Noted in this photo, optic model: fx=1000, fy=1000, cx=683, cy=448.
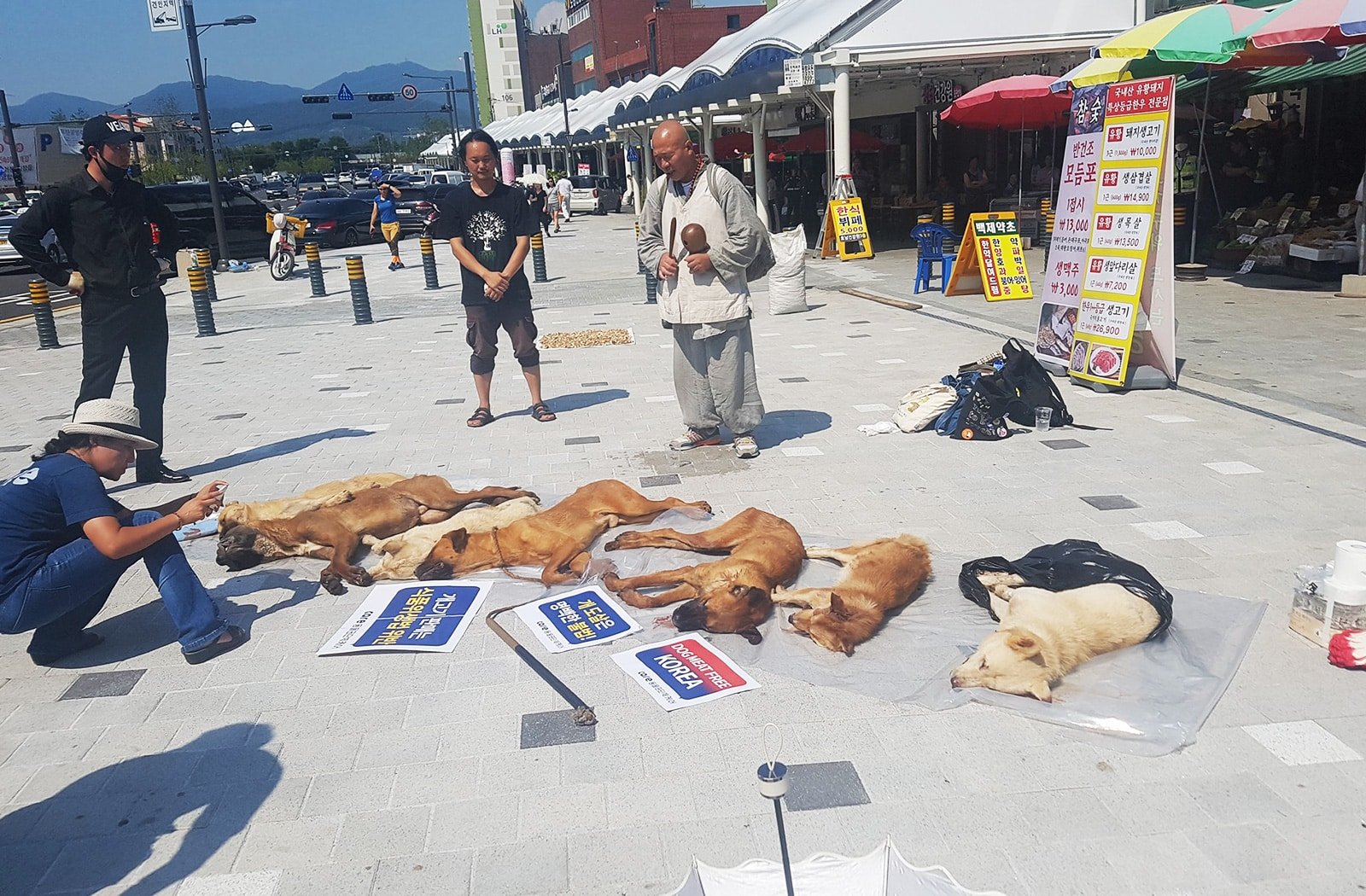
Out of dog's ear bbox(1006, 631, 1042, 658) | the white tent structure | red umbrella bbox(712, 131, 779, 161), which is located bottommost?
dog's ear bbox(1006, 631, 1042, 658)

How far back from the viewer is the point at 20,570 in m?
3.69

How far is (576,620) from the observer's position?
4.22m

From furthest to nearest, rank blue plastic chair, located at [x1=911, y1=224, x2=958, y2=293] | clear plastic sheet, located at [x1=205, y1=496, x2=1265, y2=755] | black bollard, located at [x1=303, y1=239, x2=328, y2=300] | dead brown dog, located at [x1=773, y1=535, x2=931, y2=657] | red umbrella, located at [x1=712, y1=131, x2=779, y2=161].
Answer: red umbrella, located at [x1=712, y1=131, x2=779, y2=161], black bollard, located at [x1=303, y1=239, x2=328, y2=300], blue plastic chair, located at [x1=911, y1=224, x2=958, y2=293], dead brown dog, located at [x1=773, y1=535, x2=931, y2=657], clear plastic sheet, located at [x1=205, y1=496, x2=1265, y2=755]

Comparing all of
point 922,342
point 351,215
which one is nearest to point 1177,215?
point 922,342

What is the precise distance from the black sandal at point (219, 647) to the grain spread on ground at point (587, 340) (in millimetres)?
7245

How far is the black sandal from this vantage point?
4.03 metres

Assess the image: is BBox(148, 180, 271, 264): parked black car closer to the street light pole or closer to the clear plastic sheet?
the street light pole

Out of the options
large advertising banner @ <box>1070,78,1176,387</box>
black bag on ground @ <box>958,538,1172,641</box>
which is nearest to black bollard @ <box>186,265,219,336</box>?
large advertising banner @ <box>1070,78,1176,387</box>

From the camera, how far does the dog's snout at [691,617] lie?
4035 millimetres

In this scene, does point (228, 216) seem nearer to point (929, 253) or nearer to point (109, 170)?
point (929, 253)

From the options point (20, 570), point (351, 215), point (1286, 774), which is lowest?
point (1286, 774)

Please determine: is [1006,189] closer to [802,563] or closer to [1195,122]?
[1195,122]

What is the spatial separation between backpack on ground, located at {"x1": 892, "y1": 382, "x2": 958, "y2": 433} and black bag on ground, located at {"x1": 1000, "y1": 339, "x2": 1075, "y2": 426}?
1.40 ft

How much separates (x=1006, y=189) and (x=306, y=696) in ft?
80.1
